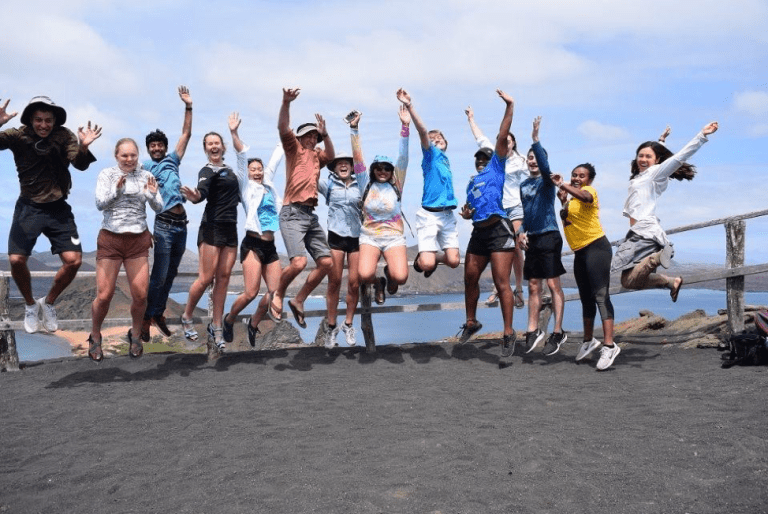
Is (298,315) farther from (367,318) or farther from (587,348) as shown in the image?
(587,348)

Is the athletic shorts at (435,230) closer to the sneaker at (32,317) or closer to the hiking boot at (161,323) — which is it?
the hiking boot at (161,323)

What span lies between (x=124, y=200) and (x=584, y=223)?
461 centimetres

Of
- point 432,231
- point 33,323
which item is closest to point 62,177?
point 33,323

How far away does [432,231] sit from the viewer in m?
7.43

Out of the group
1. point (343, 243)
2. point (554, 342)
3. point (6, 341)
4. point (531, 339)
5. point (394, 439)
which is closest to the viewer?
point (394, 439)

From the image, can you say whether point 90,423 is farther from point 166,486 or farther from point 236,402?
point 166,486

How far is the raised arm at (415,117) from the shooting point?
7.16 meters

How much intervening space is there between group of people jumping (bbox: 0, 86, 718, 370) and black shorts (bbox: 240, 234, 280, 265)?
0.02 metres

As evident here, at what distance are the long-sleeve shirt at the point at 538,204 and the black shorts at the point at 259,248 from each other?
286cm

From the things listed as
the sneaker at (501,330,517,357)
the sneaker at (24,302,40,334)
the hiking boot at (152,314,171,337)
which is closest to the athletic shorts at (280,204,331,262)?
the hiking boot at (152,314,171,337)

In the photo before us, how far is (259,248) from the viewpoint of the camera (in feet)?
24.9

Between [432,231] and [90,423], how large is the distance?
3.85 m

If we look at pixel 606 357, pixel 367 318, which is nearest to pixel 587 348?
pixel 606 357

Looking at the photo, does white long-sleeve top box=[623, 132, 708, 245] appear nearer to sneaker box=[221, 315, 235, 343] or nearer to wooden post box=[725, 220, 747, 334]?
wooden post box=[725, 220, 747, 334]
